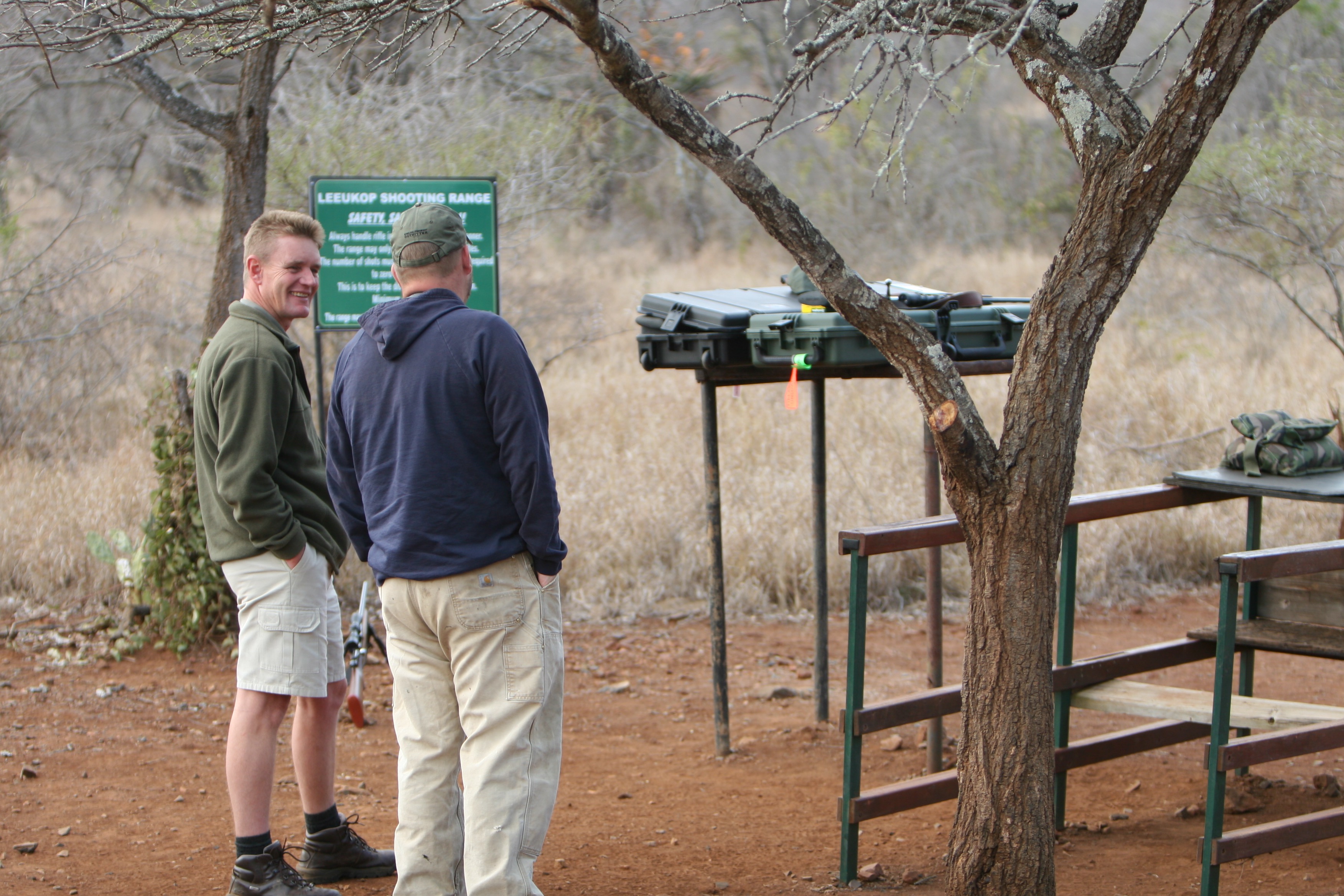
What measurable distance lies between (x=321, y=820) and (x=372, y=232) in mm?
3315

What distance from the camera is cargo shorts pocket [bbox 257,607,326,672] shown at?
10.9 feet

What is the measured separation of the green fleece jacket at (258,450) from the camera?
3.26 m

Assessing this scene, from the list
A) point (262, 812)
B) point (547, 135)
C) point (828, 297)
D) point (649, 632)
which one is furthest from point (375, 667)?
point (547, 135)

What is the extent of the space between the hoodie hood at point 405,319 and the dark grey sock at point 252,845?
1.35 m

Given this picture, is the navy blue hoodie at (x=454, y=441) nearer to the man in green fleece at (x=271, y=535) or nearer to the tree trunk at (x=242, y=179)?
the man in green fleece at (x=271, y=535)

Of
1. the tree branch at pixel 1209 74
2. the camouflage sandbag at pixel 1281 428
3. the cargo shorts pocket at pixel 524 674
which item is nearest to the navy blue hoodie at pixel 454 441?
the cargo shorts pocket at pixel 524 674

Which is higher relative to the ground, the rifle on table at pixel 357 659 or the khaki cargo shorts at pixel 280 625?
the khaki cargo shorts at pixel 280 625

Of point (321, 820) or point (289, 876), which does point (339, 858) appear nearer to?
point (321, 820)

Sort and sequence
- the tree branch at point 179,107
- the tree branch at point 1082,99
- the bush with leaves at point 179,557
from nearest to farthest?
the tree branch at point 1082,99, the bush with leaves at point 179,557, the tree branch at point 179,107

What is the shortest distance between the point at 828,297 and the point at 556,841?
Result: 2.03 metres

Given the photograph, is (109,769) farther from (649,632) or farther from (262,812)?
(649,632)

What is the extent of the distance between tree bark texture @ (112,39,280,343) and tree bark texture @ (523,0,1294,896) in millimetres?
3983

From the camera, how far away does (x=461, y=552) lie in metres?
2.84

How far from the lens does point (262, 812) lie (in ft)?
10.9
